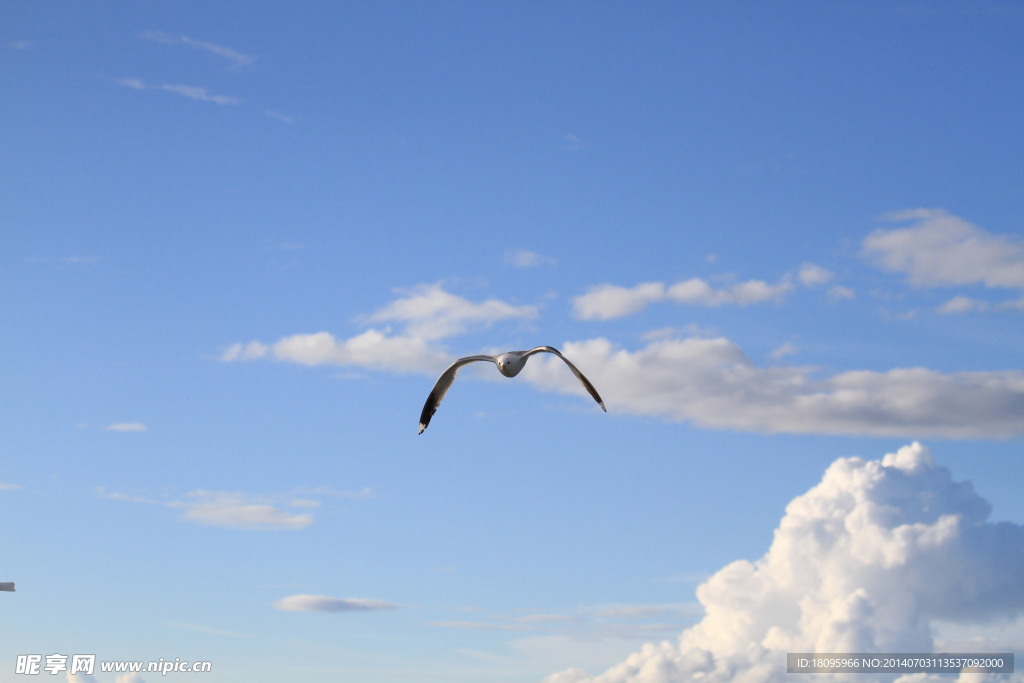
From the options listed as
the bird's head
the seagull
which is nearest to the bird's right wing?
the seagull

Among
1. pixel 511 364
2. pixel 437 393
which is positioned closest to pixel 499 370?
pixel 511 364

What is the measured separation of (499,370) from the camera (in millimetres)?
52031

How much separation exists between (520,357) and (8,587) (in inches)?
1173

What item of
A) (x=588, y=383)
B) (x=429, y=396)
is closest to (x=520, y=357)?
(x=588, y=383)

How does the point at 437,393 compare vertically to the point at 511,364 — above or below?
above

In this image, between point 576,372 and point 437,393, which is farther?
point 437,393

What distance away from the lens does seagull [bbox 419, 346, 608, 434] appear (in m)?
51.6

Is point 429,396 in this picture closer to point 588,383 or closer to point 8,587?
→ point 588,383

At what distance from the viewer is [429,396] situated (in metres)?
60.0

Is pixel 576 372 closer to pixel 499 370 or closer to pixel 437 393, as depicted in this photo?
pixel 499 370

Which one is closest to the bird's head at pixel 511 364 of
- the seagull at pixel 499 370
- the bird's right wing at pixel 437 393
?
the seagull at pixel 499 370

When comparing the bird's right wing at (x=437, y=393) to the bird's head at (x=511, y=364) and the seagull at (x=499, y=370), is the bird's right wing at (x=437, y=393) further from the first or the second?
the bird's head at (x=511, y=364)

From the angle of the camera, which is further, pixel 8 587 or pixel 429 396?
pixel 429 396

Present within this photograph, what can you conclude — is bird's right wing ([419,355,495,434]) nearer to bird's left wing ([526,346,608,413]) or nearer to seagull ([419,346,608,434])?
seagull ([419,346,608,434])
